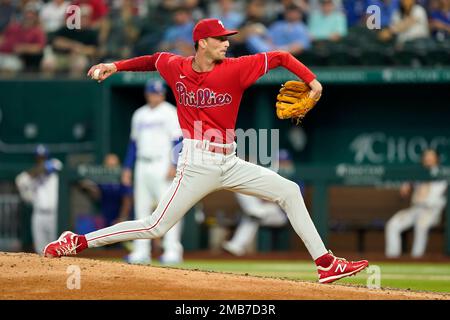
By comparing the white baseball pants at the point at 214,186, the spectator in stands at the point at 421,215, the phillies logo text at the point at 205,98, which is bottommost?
the spectator in stands at the point at 421,215

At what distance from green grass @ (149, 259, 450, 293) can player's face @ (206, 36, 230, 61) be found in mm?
2683

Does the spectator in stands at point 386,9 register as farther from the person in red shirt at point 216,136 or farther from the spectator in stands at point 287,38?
the person in red shirt at point 216,136

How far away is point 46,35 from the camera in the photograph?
15.9 meters

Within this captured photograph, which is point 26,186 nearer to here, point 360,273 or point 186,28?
point 186,28

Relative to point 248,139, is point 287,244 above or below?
below

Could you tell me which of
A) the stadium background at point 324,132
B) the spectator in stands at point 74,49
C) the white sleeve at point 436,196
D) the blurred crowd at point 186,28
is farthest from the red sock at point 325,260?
the spectator in stands at point 74,49

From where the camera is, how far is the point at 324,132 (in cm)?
1560

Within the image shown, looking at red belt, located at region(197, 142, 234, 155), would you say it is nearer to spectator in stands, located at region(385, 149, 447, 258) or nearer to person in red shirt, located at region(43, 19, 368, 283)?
person in red shirt, located at region(43, 19, 368, 283)

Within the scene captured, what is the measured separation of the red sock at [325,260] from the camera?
691 cm

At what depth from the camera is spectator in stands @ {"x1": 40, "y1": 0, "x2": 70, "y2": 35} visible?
52.1ft

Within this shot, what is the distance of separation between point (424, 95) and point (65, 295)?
10056 millimetres

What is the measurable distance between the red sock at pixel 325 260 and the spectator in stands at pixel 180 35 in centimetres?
797
